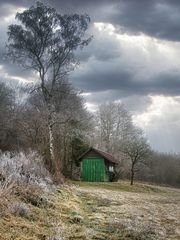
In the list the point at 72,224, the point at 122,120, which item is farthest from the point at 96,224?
the point at 122,120

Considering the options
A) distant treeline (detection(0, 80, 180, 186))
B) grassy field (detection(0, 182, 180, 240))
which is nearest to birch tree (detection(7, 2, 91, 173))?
distant treeline (detection(0, 80, 180, 186))

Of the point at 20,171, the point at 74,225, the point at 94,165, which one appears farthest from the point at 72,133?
the point at 74,225

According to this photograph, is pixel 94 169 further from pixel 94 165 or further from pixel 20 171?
pixel 20 171

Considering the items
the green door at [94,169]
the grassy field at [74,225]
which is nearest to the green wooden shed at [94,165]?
the green door at [94,169]

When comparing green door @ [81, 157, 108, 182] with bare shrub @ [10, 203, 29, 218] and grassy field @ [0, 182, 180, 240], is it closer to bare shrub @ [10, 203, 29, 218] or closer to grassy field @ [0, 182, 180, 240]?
grassy field @ [0, 182, 180, 240]

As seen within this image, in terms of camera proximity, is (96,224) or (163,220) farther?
(163,220)

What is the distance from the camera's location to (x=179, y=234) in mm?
10523

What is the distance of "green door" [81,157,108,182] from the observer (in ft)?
158

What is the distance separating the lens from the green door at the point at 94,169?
48019 millimetres

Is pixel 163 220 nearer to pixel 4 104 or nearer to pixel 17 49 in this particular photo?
pixel 17 49

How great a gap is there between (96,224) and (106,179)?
125 ft

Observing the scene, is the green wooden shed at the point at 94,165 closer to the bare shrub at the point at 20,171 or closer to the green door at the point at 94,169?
the green door at the point at 94,169

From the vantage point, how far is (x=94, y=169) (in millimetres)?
48250

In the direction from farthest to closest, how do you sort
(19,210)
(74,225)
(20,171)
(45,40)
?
(45,40)
(20,171)
(74,225)
(19,210)
